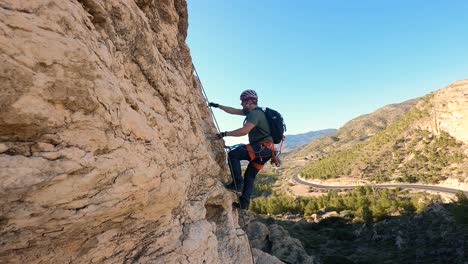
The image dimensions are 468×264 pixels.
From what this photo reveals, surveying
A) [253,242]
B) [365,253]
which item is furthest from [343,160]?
[253,242]

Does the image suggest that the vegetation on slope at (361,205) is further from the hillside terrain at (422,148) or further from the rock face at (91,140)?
the rock face at (91,140)

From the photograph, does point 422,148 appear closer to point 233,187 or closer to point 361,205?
point 361,205

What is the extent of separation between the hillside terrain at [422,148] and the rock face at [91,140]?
73.1 m

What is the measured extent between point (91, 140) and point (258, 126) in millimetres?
4812

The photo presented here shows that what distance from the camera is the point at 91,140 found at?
3557 millimetres

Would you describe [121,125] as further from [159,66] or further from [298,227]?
[298,227]

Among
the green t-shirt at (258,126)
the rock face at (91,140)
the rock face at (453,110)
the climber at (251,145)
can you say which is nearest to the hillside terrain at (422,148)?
the rock face at (453,110)

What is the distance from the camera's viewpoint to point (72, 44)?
3213 millimetres

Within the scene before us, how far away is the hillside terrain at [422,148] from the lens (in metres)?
71.6

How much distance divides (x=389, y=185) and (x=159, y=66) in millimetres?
79253

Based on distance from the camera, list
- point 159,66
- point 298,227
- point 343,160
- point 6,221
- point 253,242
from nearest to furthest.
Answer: point 6,221 < point 159,66 < point 253,242 < point 298,227 < point 343,160

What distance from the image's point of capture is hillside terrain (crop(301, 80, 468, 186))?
235 feet

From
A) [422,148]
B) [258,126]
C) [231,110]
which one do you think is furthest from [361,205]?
[258,126]

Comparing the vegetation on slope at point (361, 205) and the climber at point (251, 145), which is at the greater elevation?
the climber at point (251, 145)
